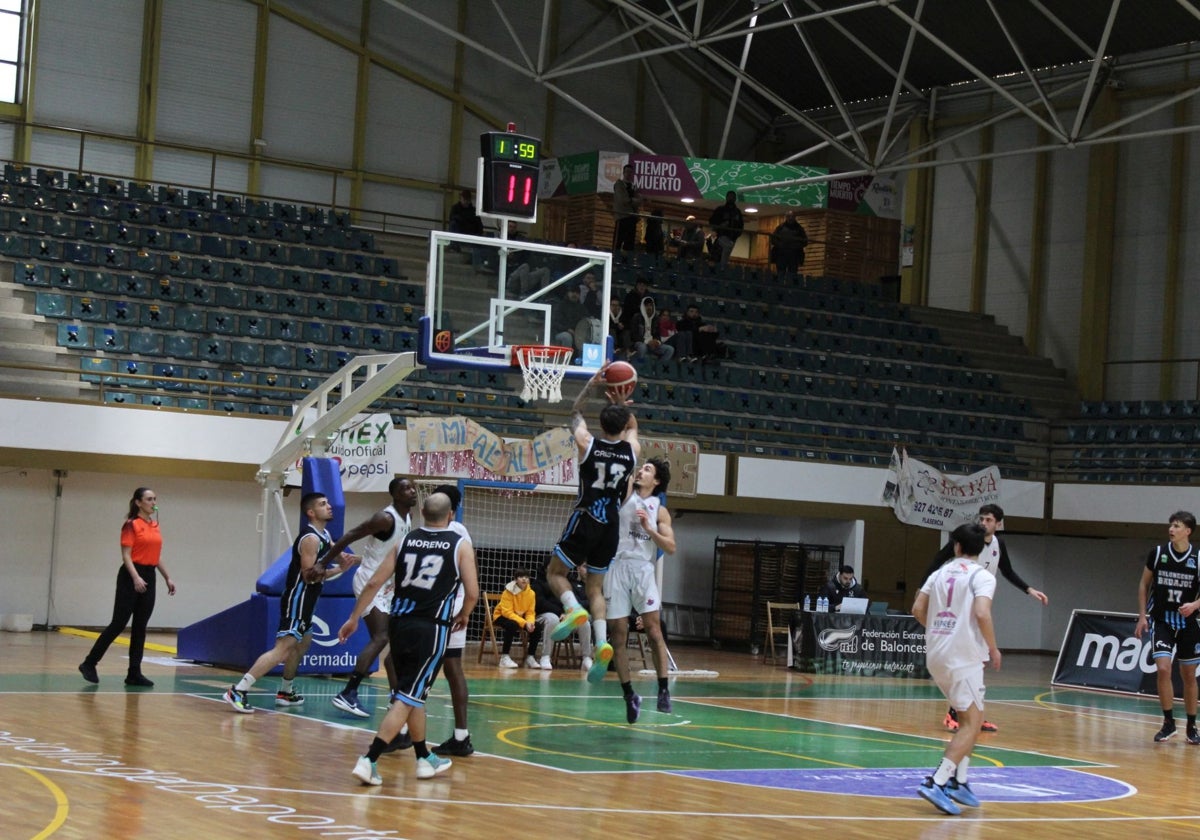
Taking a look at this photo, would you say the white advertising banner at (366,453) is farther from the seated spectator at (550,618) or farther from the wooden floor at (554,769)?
the wooden floor at (554,769)

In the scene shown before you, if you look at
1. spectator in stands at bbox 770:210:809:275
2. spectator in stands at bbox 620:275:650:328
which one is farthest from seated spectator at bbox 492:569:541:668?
spectator in stands at bbox 770:210:809:275

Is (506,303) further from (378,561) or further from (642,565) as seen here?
(642,565)

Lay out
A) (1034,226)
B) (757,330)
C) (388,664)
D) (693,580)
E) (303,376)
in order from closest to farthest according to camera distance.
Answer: (388,664) < (303,376) < (693,580) < (757,330) < (1034,226)

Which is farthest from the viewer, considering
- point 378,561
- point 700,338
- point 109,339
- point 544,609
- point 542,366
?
point 700,338

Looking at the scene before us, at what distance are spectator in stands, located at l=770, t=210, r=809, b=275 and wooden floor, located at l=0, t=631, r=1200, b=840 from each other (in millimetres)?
15635

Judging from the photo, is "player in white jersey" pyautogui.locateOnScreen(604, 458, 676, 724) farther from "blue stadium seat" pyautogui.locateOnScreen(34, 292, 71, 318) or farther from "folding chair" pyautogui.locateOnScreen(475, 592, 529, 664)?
"blue stadium seat" pyautogui.locateOnScreen(34, 292, 71, 318)

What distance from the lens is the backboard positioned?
14500 mm

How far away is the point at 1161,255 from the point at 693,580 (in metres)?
11.1

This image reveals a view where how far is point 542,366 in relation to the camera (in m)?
14.5

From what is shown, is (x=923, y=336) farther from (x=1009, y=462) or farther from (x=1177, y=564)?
(x=1177, y=564)

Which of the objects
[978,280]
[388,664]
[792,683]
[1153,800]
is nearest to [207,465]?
[792,683]

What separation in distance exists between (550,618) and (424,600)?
34.2 feet

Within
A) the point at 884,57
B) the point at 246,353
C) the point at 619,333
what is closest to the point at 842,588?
the point at 619,333

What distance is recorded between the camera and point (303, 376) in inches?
888
